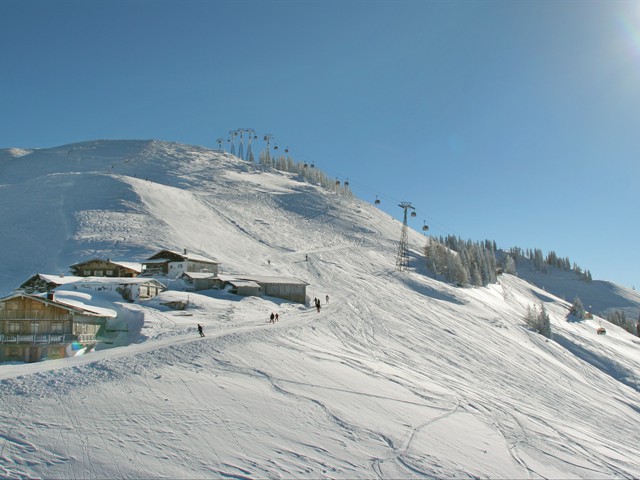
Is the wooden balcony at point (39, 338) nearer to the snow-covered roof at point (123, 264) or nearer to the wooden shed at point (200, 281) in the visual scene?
the wooden shed at point (200, 281)

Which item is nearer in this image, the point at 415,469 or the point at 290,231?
the point at 415,469

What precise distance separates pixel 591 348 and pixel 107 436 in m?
58.1

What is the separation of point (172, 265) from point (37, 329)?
872 inches

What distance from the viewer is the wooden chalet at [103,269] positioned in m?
52.0

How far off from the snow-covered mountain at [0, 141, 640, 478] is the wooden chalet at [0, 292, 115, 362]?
4.45 metres

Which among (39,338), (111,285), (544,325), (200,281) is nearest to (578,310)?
(544,325)

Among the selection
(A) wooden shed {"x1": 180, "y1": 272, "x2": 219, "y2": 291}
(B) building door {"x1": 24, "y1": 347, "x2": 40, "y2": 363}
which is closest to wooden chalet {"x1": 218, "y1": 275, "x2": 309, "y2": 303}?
(A) wooden shed {"x1": 180, "y1": 272, "x2": 219, "y2": 291}

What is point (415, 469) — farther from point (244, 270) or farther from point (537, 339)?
point (244, 270)

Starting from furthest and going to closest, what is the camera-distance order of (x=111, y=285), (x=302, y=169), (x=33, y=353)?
(x=302, y=169) → (x=111, y=285) → (x=33, y=353)

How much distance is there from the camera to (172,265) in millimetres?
53156

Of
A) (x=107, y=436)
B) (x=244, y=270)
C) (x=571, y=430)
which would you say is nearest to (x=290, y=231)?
(x=244, y=270)

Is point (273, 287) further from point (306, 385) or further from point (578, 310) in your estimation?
point (578, 310)

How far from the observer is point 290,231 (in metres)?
98.9

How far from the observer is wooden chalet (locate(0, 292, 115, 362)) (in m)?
30.9
